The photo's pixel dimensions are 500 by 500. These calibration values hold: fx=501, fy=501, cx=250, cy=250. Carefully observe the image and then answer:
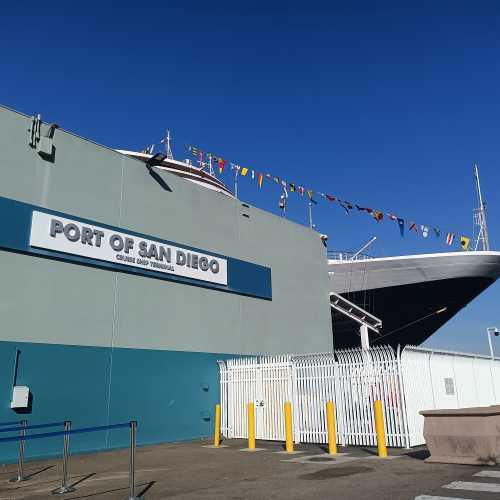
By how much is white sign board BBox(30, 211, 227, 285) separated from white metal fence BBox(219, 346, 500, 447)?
10.9ft

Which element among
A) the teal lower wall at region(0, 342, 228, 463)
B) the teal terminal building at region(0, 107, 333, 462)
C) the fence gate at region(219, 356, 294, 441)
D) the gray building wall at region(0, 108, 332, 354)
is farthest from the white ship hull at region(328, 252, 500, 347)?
the teal lower wall at region(0, 342, 228, 463)

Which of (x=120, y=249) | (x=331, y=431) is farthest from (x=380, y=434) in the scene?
(x=120, y=249)

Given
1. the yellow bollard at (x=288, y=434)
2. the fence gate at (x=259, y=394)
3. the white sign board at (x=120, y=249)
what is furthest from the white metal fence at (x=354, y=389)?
the white sign board at (x=120, y=249)

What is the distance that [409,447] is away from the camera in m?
11.5

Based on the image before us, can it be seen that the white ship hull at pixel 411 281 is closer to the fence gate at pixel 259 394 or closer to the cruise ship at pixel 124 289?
the cruise ship at pixel 124 289

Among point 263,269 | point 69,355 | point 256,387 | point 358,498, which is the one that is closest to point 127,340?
point 69,355

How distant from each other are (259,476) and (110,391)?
21.1 ft

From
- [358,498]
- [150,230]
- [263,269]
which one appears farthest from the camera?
[263,269]

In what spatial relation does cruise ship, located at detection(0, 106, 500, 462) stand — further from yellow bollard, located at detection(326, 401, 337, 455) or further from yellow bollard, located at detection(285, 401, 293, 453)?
yellow bollard, located at detection(326, 401, 337, 455)

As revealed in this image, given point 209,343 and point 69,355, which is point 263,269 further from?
point 69,355

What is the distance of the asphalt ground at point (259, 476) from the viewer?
23.1 ft

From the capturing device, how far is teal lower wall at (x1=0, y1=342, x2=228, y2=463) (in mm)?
11961

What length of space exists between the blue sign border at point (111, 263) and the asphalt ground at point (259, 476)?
197 inches

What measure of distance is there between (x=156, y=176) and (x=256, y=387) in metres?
7.39
